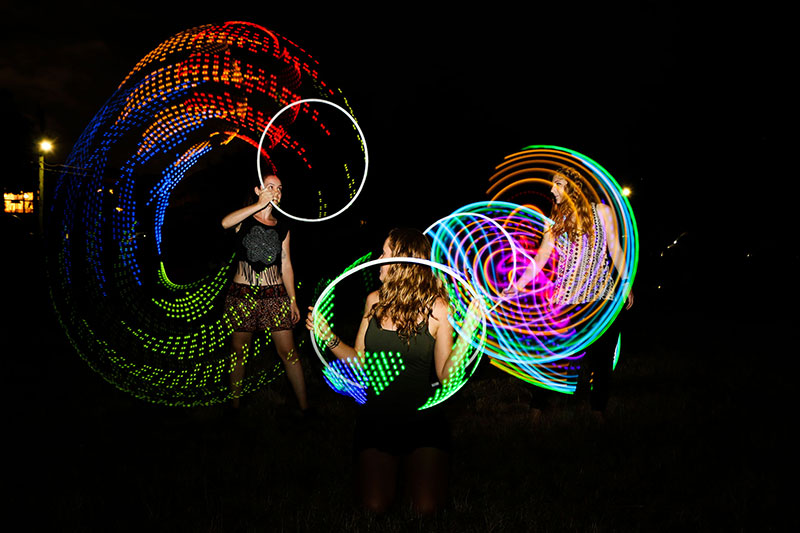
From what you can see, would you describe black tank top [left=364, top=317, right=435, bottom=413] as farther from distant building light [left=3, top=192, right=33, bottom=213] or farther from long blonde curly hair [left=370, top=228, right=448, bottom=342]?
distant building light [left=3, top=192, right=33, bottom=213]

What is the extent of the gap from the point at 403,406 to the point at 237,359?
1922 millimetres

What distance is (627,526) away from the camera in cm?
343

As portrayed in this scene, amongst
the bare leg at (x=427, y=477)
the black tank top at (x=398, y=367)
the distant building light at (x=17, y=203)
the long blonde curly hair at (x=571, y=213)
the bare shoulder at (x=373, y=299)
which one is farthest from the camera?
the distant building light at (x=17, y=203)

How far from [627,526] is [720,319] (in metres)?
9.85

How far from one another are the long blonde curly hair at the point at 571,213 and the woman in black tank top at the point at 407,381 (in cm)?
173

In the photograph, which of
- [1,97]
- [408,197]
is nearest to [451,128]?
[408,197]

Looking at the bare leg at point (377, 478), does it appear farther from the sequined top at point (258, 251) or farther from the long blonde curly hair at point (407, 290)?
the sequined top at point (258, 251)

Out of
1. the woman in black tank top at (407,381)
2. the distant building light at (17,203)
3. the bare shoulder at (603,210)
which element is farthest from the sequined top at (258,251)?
the distant building light at (17,203)

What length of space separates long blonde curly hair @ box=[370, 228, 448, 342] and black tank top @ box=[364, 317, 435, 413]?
2.4 inches

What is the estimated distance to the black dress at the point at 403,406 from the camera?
10.7ft

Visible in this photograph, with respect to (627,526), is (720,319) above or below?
above

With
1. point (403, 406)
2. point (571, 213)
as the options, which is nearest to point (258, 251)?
point (403, 406)

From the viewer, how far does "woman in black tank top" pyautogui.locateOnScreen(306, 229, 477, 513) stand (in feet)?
10.7

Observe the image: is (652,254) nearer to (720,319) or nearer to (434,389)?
(720,319)
